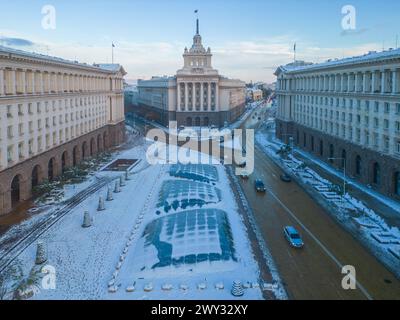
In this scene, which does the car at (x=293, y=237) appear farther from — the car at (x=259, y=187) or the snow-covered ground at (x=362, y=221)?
the car at (x=259, y=187)

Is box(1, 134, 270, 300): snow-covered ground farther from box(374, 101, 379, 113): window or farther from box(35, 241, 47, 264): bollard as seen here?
box(374, 101, 379, 113): window

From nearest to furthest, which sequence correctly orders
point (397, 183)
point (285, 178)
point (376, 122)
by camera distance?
1. point (397, 183)
2. point (376, 122)
3. point (285, 178)

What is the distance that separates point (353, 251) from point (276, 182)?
26313 millimetres

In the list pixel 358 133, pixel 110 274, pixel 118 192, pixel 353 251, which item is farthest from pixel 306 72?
pixel 110 274

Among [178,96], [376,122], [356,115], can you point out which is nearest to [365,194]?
[376,122]

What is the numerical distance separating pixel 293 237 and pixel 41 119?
115 ft

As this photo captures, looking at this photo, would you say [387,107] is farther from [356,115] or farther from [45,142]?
[45,142]

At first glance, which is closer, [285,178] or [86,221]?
[86,221]

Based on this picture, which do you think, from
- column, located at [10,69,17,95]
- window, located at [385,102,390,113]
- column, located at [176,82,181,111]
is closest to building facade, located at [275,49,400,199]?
window, located at [385,102,390,113]

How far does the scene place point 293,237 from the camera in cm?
3641

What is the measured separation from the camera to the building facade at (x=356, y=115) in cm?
5059

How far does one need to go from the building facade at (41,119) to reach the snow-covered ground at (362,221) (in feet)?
110

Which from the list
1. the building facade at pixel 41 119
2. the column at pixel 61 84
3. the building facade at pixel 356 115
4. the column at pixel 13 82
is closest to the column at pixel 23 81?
the building facade at pixel 41 119

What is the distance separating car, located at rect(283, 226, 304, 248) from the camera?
1399 inches
